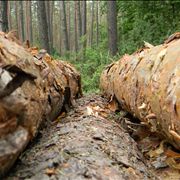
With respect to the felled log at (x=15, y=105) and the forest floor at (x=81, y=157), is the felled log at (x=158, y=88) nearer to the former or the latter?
the forest floor at (x=81, y=157)

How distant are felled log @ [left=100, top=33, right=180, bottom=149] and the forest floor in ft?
1.06

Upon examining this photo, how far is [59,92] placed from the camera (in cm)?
409

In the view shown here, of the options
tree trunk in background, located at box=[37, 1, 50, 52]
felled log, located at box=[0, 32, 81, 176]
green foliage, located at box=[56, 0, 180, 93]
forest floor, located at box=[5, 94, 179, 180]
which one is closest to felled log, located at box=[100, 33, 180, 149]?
forest floor, located at box=[5, 94, 179, 180]

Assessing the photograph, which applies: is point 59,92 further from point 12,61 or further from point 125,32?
point 125,32

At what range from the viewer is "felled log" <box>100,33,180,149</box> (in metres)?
2.79

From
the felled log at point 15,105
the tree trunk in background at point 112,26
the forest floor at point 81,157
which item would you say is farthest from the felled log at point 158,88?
the tree trunk in background at point 112,26

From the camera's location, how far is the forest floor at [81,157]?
226cm

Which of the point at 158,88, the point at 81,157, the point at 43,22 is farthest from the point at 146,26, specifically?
the point at 81,157

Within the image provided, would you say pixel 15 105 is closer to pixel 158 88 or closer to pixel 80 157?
pixel 80 157

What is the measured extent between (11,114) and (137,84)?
1.97 meters

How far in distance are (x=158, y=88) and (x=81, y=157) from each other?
979 mm

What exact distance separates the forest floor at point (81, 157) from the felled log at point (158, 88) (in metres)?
0.32

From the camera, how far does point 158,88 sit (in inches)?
121

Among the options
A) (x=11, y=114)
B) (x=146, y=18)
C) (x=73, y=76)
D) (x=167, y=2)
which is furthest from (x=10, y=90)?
(x=146, y=18)
